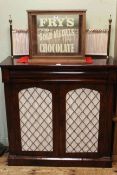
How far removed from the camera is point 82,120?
7.47 ft

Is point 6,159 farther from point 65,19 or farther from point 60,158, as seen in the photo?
point 65,19

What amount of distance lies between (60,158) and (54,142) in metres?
0.18

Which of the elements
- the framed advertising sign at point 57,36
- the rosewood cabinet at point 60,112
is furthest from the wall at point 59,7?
the rosewood cabinet at point 60,112

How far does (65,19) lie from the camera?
7.14 ft

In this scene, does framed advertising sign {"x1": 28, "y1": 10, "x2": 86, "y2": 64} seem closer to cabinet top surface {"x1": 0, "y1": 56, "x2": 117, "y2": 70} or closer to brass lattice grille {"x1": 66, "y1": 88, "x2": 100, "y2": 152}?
cabinet top surface {"x1": 0, "y1": 56, "x2": 117, "y2": 70}

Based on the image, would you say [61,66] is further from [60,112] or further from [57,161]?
[57,161]

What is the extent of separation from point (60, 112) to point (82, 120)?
0.21 meters

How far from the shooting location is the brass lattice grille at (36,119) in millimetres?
2232

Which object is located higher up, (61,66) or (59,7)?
(59,7)

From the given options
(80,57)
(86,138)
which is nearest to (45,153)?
(86,138)

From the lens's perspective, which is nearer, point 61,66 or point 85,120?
point 61,66

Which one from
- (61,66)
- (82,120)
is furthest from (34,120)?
(61,66)

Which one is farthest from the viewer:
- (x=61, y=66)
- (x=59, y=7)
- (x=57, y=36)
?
(x=59, y=7)

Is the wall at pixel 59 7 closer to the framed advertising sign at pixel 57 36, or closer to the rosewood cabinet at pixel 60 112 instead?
the framed advertising sign at pixel 57 36
